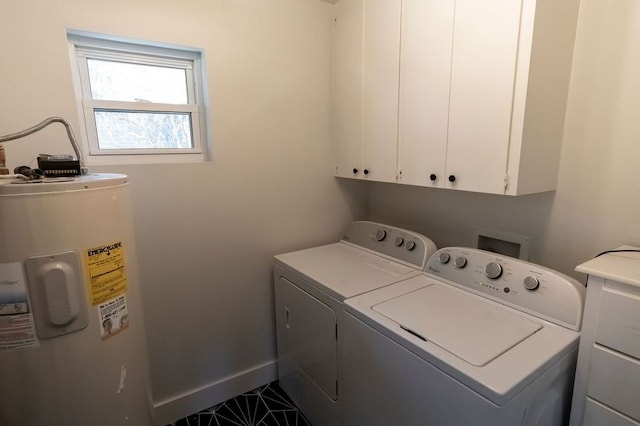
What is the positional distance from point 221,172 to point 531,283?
1.60 m

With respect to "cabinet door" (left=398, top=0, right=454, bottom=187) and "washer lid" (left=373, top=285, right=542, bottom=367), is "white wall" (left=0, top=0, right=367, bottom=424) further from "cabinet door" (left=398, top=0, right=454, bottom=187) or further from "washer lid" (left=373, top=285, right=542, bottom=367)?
"washer lid" (left=373, top=285, right=542, bottom=367)

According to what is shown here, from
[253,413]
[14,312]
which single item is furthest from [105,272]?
[253,413]

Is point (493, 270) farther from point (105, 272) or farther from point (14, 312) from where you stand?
point (14, 312)

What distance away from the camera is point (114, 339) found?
1098mm

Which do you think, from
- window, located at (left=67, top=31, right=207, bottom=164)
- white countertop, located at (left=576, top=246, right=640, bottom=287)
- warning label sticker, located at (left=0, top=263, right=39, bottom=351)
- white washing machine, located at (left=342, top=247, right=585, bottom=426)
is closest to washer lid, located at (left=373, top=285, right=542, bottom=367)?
white washing machine, located at (left=342, top=247, right=585, bottom=426)

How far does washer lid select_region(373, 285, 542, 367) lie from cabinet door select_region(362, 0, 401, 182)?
69 cm

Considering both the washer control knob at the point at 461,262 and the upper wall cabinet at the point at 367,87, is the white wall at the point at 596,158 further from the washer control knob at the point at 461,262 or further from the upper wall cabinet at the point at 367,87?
the upper wall cabinet at the point at 367,87

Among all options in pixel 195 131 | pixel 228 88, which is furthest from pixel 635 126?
pixel 195 131

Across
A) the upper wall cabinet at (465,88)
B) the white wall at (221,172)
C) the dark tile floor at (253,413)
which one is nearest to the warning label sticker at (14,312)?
the white wall at (221,172)

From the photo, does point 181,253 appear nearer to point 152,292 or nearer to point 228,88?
point 152,292

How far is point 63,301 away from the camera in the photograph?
3.14ft

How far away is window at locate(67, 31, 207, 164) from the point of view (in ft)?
5.32

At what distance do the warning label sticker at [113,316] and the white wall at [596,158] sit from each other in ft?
5.78

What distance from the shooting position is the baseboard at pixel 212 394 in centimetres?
189
